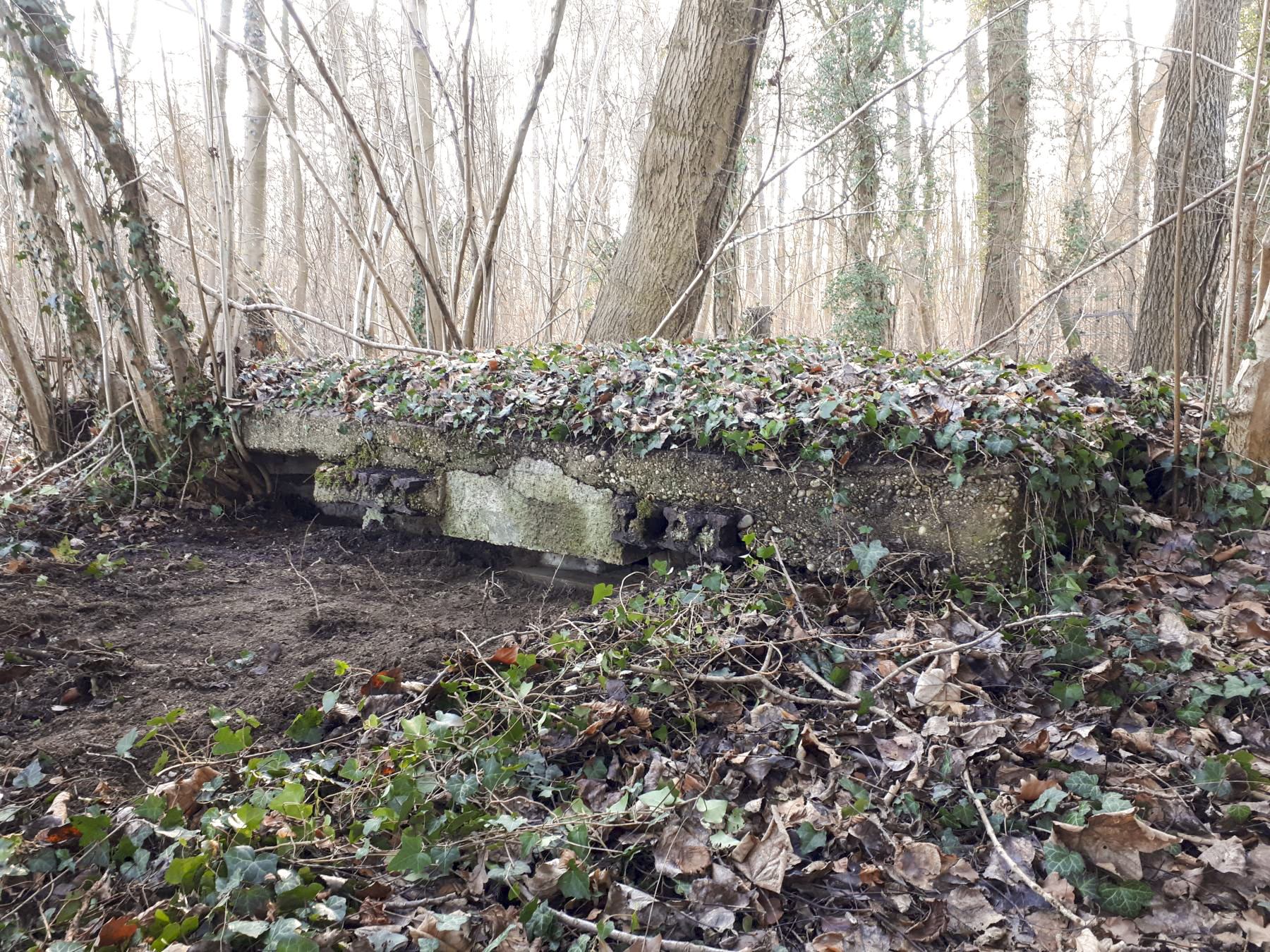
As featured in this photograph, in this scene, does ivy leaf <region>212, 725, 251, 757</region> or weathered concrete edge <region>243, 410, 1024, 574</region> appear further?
weathered concrete edge <region>243, 410, 1024, 574</region>

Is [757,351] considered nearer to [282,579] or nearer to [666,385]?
[666,385]

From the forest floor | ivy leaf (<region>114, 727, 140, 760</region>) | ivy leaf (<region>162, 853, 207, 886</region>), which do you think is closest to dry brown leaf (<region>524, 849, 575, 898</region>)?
the forest floor

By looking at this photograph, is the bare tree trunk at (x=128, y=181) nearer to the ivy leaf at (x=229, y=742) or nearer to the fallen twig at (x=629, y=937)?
the ivy leaf at (x=229, y=742)

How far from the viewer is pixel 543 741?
7.64ft

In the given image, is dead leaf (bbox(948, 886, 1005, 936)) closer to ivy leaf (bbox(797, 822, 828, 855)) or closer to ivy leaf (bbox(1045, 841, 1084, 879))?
ivy leaf (bbox(1045, 841, 1084, 879))

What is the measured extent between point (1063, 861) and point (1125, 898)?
0.13m

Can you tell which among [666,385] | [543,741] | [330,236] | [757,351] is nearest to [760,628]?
[543,741]

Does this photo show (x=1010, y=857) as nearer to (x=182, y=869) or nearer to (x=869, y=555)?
(x=869, y=555)

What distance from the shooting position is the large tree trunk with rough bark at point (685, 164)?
5527 mm

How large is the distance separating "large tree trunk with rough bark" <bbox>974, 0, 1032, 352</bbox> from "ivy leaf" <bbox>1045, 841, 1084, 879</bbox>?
875 centimetres

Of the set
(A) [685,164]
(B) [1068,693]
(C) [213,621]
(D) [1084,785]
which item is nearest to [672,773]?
(D) [1084,785]

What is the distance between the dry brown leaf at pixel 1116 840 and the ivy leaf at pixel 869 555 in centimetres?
111

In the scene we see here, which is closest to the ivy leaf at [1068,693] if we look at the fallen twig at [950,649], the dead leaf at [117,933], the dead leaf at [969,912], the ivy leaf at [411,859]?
the fallen twig at [950,649]

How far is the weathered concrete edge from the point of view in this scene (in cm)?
271
